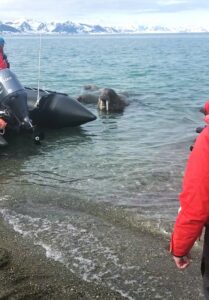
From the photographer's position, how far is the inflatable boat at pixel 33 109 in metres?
9.12

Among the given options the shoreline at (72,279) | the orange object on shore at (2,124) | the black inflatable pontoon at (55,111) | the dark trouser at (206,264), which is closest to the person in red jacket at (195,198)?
the dark trouser at (206,264)

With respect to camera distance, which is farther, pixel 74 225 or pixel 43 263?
pixel 74 225

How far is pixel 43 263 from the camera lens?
455cm

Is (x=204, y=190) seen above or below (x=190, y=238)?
above

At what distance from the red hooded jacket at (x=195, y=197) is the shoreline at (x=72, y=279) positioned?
149 cm

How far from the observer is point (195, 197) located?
2.64 meters

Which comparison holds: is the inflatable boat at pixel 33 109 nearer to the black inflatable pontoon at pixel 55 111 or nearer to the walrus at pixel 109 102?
the black inflatable pontoon at pixel 55 111

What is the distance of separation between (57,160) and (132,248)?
4004 millimetres

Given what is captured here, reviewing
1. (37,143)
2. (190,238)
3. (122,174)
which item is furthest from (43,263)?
(37,143)

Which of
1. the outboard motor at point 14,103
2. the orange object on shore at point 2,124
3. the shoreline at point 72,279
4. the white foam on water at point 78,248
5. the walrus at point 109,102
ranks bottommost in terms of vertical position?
the walrus at point 109,102

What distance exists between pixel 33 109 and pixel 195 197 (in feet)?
27.4

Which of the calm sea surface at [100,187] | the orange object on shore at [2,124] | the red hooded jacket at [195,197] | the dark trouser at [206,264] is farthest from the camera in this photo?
the orange object on shore at [2,124]

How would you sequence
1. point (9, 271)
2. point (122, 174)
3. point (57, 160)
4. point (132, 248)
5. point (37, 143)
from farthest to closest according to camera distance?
point (37, 143), point (57, 160), point (122, 174), point (132, 248), point (9, 271)

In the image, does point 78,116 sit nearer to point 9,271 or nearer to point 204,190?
point 9,271
